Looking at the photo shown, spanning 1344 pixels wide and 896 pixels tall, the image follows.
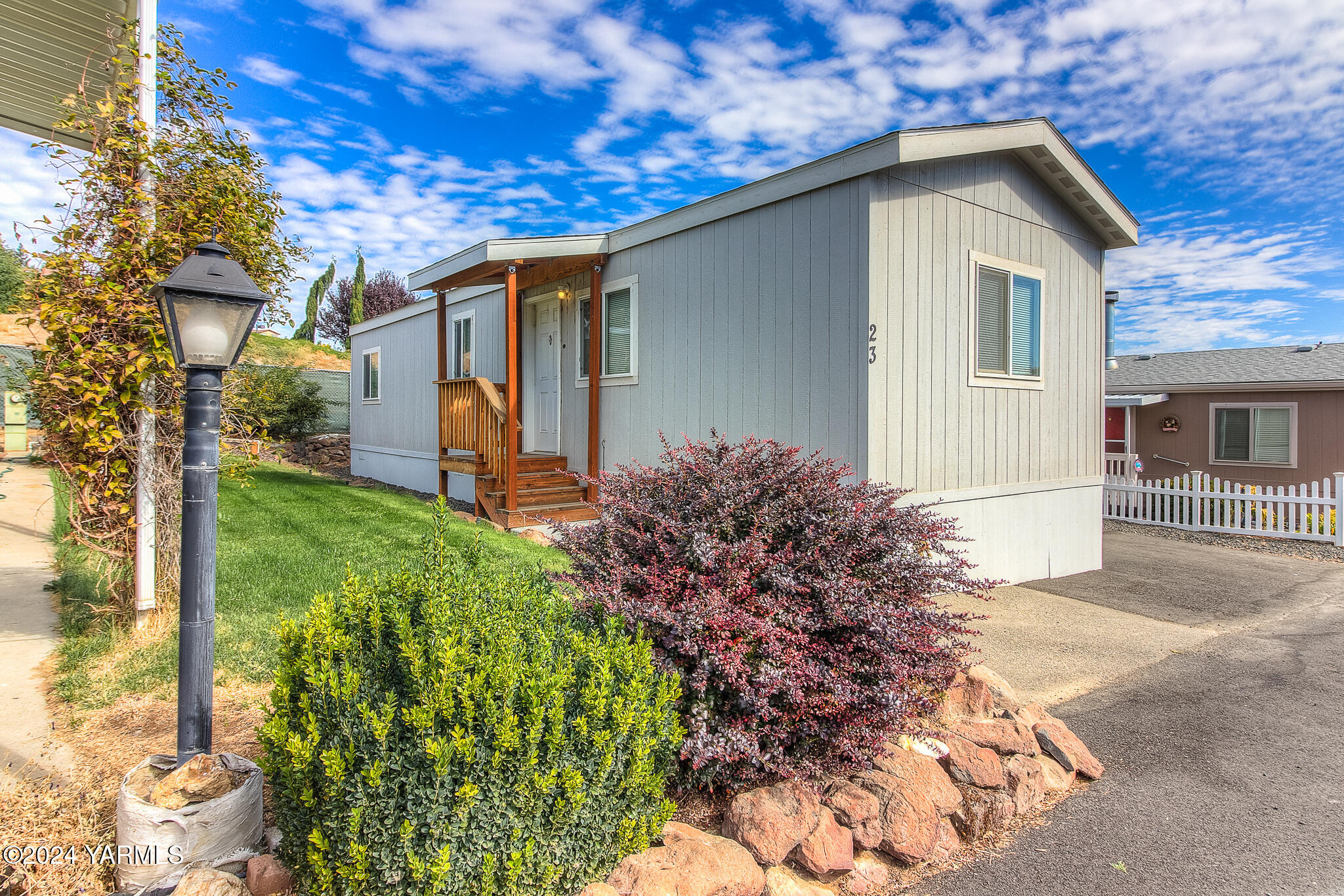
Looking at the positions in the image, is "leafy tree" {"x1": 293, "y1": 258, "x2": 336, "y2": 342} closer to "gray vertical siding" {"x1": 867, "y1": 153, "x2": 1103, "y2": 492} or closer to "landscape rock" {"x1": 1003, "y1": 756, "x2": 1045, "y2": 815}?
"gray vertical siding" {"x1": 867, "y1": 153, "x2": 1103, "y2": 492}

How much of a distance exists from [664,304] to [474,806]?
6405 mm

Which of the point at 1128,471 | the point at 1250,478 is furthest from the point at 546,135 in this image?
the point at 1250,478

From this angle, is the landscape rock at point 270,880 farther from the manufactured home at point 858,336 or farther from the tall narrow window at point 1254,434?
the tall narrow window at point 1254,434

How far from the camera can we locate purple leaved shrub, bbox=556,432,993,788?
265 cm

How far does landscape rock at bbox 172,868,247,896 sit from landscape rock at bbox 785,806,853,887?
1.85 m

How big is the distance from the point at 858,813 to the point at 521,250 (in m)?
6.92

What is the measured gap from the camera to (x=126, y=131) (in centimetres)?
402

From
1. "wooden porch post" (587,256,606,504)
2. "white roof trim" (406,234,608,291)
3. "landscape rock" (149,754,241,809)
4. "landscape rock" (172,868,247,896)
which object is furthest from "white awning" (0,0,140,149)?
"wooden porch post" (587,256,606,504)

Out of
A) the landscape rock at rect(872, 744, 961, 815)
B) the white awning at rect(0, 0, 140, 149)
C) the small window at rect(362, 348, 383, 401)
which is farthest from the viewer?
the small window at rect(362, 348, 383, 401)

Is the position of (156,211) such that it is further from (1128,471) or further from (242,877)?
(1128,471)

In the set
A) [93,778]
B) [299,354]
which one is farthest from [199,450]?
[299,354]

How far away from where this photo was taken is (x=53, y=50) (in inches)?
192

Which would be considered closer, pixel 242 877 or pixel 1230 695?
pixel 242 877

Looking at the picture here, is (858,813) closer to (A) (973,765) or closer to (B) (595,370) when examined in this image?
(A) (973,765)
